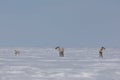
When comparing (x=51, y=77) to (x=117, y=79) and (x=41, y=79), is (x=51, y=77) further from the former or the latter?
(x=117, y=79)

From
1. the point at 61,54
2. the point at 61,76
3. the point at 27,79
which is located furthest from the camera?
the point at 61,54

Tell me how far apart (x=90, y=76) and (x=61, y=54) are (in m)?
19.9

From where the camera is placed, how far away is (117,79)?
1599cm

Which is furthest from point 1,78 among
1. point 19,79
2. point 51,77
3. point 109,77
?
point 109,77

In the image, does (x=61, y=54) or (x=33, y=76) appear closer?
(x=33, y=76)

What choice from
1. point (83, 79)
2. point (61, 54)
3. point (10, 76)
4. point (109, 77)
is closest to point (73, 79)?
point (83, 79)

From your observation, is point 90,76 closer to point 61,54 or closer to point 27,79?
point 27,79

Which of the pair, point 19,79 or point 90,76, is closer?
point 19,79

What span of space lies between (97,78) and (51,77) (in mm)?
1957

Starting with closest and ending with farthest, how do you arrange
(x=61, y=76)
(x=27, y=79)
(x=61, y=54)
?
(x=27, y=79)
(x=61, y=76)
(x=61, y=54)

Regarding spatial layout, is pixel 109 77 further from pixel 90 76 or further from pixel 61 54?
pixel 61 54

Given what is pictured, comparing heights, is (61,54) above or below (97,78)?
above

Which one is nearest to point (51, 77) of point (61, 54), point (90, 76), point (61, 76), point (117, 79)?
point (61, 76)

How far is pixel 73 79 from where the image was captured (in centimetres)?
1606
